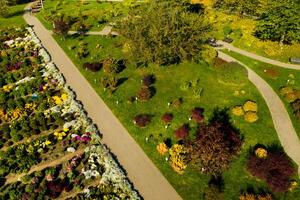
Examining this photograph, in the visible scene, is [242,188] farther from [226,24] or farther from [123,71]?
[226,24]

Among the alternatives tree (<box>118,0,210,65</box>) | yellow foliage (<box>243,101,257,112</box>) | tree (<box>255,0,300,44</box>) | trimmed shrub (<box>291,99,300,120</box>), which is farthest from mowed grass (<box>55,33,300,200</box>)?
tree (<box>255,0,300,44</box>)

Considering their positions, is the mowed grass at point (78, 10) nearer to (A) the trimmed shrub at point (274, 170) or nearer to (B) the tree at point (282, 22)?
(B) the tree at point (282, 22)

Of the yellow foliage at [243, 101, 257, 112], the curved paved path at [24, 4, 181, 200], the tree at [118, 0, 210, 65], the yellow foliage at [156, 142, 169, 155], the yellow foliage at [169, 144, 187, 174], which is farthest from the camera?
the tree at [118, 0, 210, 65]

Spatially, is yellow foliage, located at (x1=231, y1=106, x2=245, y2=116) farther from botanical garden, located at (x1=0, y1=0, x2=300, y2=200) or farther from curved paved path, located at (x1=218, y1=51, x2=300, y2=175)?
curved paved path, located at (x1=218, y1=51, x2=300, y2=175)

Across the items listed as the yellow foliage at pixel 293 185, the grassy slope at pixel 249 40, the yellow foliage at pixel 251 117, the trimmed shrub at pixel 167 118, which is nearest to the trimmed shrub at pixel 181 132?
the trimmed shrub at pixel 167 118

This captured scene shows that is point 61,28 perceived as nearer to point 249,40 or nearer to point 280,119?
point 249,40
